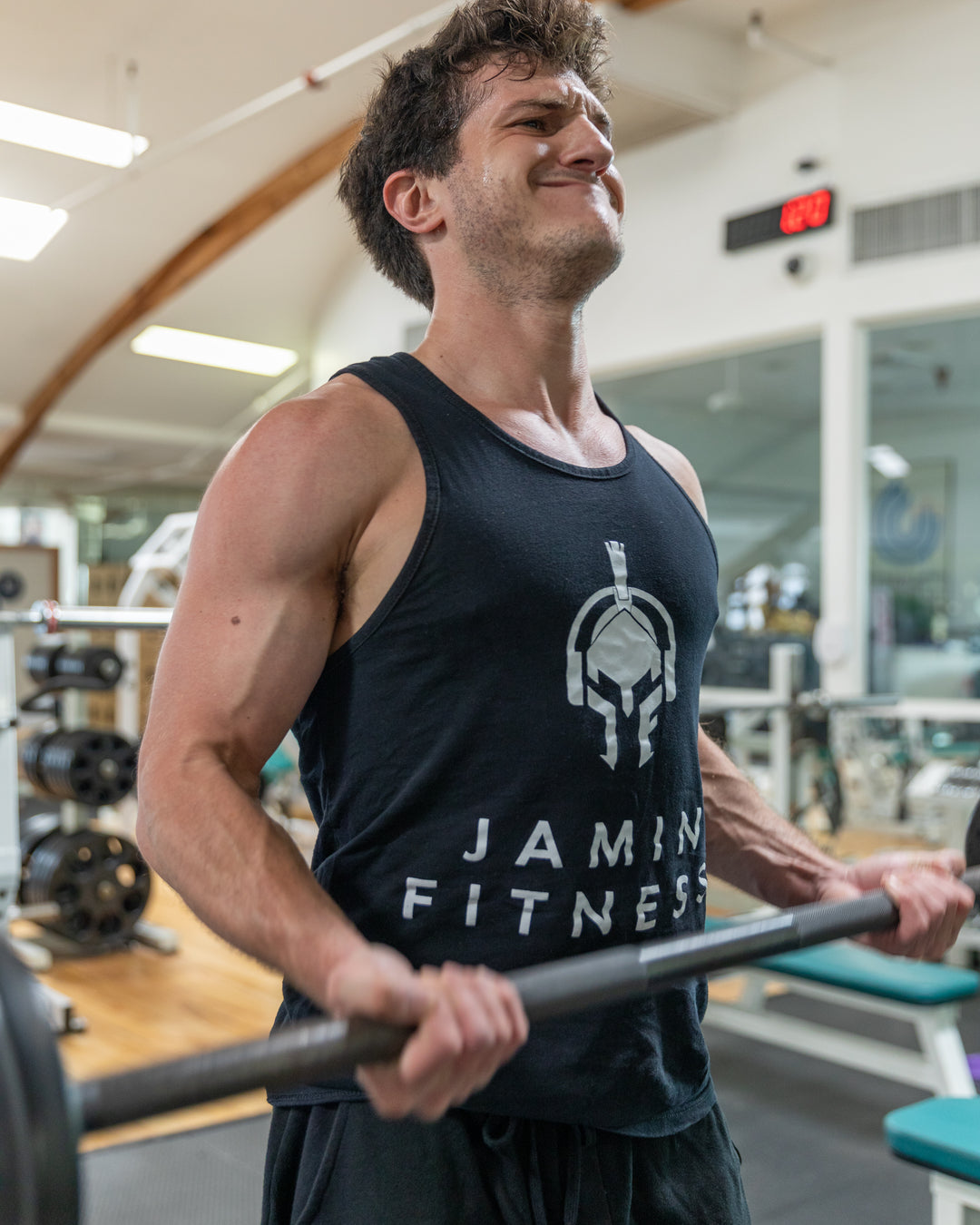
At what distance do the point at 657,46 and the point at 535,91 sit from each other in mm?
4538

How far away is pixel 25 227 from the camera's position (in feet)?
20.8

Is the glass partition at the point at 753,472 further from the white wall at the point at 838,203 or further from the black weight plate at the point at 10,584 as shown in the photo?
the black weight plate at the point at 10,584

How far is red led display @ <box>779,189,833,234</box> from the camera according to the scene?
4.95m

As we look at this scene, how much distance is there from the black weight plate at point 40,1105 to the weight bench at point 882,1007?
2.14 meters

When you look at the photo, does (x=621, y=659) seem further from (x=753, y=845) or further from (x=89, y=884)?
(x=89, y=884)

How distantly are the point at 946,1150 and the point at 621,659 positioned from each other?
1.19 metres

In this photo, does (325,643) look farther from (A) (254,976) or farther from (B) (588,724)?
(A) (254,976)

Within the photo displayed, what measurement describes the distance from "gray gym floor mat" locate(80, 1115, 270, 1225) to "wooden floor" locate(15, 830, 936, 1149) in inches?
2.8

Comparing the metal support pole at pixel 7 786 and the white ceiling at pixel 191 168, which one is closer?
the metal support pole at pixel 7 786

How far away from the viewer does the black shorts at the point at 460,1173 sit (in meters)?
0.88

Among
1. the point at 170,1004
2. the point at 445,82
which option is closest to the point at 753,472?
the point at 170,1004

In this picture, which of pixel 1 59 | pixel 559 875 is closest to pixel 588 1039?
pixel 559 875

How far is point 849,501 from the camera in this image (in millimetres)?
4957

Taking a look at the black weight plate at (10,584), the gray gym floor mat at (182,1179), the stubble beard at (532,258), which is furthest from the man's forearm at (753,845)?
the black weight plate at (10,584)
